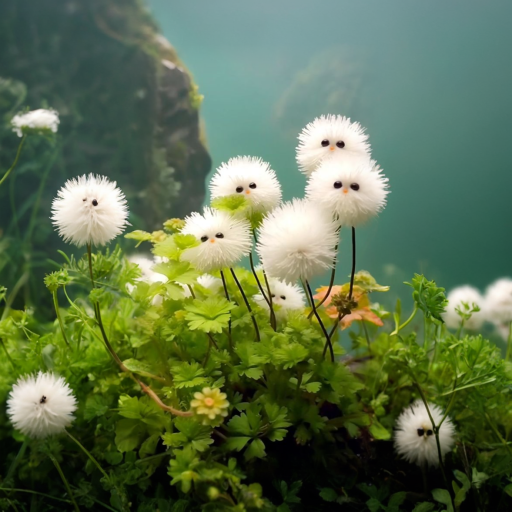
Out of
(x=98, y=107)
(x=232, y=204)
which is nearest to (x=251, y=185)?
(x=232, y=204)

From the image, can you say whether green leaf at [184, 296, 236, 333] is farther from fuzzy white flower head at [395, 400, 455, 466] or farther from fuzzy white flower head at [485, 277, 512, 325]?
fuzzy white flower head at [485, 277, 512, 325]

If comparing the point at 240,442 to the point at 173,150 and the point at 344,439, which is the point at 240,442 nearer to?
the point at 344,439

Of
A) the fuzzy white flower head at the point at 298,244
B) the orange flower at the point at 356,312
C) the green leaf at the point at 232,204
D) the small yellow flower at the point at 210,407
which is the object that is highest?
the green leaf at the point at 232,204

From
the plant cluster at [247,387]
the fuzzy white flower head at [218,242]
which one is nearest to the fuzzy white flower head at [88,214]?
the plant cluster at [247,387]

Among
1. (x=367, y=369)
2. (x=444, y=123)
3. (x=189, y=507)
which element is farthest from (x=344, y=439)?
(x=444, y=123)

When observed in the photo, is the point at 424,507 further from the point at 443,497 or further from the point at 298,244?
the point at 298,244

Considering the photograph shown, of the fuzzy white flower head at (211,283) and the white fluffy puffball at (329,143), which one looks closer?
the white fluffy puffball at (329,143)

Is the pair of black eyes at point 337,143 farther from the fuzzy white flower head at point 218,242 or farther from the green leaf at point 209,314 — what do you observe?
the green leaf at point 209,314
